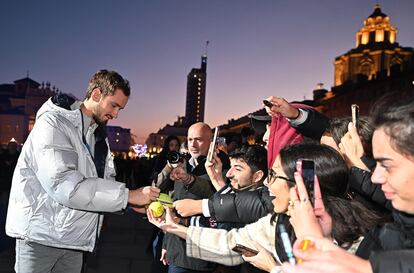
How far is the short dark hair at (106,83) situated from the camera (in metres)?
3.74

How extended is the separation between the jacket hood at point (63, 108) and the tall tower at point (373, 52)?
353 ft

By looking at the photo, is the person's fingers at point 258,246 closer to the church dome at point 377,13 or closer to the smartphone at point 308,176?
the smartphone at point 308,176

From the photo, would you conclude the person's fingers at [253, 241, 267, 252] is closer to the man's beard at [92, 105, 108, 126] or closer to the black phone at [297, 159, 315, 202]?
the black phone at [297, 159, 315, 202]

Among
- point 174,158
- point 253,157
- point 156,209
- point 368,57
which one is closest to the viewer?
point 156,209

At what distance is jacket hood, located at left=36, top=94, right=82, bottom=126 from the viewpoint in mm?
3527

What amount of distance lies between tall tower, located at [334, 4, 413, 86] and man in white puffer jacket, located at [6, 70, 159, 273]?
353 ft

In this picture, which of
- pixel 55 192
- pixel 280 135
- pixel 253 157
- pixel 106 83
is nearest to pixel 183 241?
pixel 253 157

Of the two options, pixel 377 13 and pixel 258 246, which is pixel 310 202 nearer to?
pixel 258 246

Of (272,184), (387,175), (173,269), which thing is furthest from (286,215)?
(173,269)

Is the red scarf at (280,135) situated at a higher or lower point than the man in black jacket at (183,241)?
higher

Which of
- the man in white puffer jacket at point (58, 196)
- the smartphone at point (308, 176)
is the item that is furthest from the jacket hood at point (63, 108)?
the smartphone at point (308, 176)

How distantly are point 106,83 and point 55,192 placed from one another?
103 cm

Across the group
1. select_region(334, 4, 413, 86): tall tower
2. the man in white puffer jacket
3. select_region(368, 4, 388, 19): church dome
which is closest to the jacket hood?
the man in white puffer jacket

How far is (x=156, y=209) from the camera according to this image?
320 centimetres
